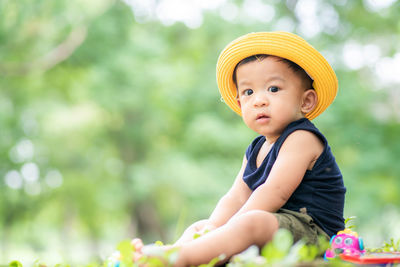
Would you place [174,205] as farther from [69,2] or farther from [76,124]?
[69,2]

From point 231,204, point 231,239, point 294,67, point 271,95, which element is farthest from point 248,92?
point 231,239

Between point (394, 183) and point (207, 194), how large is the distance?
4525 mm

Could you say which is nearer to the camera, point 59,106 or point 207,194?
point 207,194

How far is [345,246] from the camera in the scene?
1.59 meters

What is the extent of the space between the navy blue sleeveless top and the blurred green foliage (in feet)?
25.5

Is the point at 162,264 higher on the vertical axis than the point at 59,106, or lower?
lower

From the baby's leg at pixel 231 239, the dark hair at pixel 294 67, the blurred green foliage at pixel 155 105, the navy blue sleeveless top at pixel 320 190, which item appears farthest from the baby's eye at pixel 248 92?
the blurred green foliage at pixel 155 105

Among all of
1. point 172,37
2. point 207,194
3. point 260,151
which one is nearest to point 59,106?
point 172,37

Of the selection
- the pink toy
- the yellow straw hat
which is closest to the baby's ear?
the yellow straw hat

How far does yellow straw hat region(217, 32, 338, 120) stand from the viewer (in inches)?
77.8

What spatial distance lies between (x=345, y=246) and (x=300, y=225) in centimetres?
19

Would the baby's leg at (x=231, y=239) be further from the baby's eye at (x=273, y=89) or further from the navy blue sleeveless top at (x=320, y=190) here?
the baby's eye at (x=273, y=89)

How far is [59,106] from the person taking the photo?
12.5 metres

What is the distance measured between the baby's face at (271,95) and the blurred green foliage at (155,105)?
7.74m
